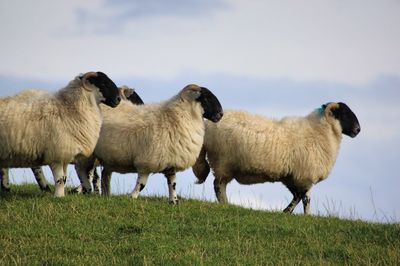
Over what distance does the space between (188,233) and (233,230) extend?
Answer: 0.91m

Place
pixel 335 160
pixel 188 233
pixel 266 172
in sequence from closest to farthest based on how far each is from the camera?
pixel 188 233, pixel 266 172, pixel 335 160

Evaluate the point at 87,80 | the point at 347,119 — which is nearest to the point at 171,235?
the point at 87,80

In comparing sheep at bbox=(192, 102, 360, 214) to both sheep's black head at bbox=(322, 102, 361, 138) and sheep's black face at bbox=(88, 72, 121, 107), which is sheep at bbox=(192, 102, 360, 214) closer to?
sheep's black head at bbox=(322, 102, 361, 138)

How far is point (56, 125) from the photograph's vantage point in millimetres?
14820

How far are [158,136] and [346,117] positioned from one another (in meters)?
5.97

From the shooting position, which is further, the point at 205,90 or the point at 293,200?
the point at 293,200

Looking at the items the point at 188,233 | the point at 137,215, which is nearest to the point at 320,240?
the point at 188,233

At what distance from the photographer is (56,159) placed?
48.3ft

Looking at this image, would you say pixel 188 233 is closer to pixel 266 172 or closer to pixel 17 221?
pixel 17 221

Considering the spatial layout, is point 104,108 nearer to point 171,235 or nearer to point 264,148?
point 264,148

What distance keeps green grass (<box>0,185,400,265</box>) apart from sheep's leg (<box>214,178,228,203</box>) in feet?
6.40

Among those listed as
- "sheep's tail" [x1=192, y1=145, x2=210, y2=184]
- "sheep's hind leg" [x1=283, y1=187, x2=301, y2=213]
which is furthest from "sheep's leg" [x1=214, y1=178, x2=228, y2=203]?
"sheep's hind leg" [x1=283, y1=187, x2=301, y2=213]

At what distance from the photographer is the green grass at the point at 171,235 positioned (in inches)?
463

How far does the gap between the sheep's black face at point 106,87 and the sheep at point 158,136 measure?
620 millimetres
